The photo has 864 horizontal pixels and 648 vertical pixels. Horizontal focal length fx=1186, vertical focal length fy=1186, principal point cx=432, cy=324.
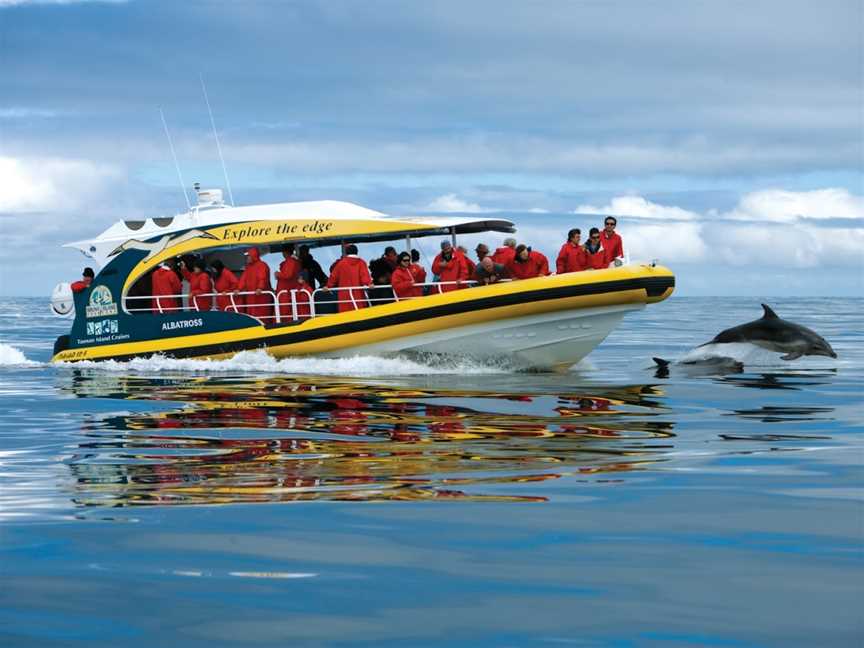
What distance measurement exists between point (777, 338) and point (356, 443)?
11.3m

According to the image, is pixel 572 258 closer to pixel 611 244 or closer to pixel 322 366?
pixel 611 244

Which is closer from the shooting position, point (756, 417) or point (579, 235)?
point (756, 417)

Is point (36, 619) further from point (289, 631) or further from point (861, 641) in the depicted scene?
point (861, 641)

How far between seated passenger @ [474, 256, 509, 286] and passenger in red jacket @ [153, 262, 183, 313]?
5301 mm

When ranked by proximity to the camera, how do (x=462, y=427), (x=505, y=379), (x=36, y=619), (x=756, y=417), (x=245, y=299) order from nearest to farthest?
(x=36, y=619) < (x=462, y=427) < (x=756, y=417) < (x=505, y=379) < (x=245, y=299)

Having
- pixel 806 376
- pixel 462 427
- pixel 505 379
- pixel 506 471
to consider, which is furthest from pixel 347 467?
pixel 806 376

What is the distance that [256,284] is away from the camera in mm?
18984

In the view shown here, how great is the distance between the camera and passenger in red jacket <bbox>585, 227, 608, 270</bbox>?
1756 cm

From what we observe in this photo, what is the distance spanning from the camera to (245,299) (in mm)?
19359

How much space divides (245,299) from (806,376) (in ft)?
28.9

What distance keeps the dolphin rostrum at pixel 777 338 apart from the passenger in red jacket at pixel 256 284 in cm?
739

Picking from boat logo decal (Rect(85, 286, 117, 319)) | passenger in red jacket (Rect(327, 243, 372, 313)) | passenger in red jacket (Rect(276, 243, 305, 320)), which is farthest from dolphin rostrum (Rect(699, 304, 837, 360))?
boat logo decal (Rect(85, 286, 117, 319))

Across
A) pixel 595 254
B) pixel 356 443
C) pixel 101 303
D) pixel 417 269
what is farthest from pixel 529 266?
pixel 356 443

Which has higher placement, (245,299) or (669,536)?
(245,299)
